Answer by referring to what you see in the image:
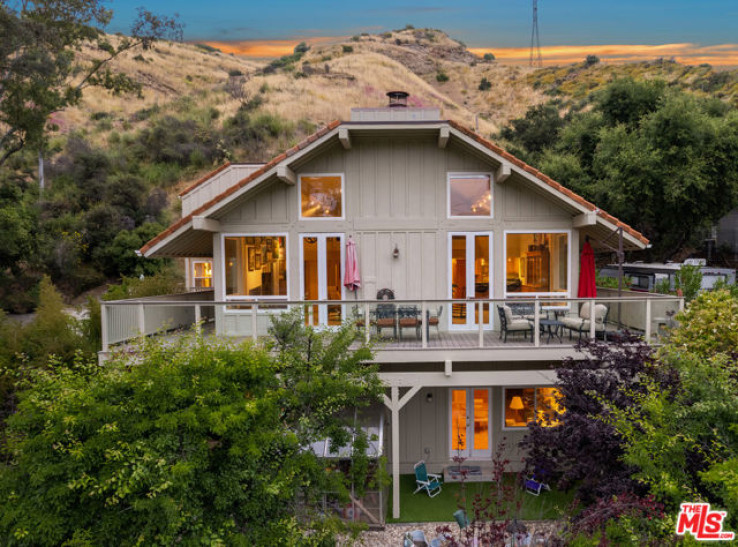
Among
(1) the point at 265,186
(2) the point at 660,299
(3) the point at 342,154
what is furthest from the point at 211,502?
(2) the point at 660,299

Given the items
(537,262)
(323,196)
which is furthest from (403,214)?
(537,262)

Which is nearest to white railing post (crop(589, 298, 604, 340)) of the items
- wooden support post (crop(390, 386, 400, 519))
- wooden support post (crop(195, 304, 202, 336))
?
wooden support post (crop(390, 386, 400, 519))

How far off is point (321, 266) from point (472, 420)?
5.34 meters

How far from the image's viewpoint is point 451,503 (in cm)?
1001

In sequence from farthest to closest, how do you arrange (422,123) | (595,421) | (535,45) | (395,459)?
(535,45) < (422,123) < (395,459) < (595,421)

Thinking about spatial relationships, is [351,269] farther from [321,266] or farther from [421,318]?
[421,318]

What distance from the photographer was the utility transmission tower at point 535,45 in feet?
250

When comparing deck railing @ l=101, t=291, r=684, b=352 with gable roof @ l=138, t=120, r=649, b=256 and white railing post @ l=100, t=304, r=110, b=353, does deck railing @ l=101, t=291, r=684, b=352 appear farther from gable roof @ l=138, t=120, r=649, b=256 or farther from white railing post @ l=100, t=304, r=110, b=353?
gable roof @ l=138, t=120, r=649, b=256

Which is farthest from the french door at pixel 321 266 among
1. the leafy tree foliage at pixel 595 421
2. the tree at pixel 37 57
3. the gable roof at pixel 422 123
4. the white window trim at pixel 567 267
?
the tree at pixel 37 57

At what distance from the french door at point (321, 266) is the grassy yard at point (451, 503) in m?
4.81

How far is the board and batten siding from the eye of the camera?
37.0 ft

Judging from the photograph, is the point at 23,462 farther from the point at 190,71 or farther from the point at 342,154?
the point at 190,71

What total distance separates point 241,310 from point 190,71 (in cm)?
7205

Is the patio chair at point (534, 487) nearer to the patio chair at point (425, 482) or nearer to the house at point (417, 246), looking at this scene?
the house at point (417, 246)
